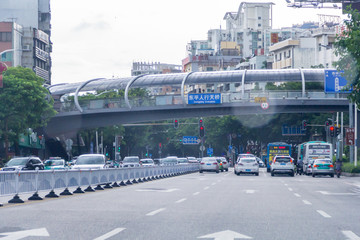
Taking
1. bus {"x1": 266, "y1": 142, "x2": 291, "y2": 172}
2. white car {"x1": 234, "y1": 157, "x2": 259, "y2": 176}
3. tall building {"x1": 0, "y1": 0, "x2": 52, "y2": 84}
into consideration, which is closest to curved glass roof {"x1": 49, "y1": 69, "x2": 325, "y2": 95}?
bus {"x1": 266, "y1": 142, "x2": 291, "y2": 172}

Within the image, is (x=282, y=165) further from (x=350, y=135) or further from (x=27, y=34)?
→ (x=27, y=34)

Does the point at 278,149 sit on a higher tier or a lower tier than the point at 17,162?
higher

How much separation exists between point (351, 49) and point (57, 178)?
12.1 metres

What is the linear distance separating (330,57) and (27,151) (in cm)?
4876

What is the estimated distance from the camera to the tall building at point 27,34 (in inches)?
3329

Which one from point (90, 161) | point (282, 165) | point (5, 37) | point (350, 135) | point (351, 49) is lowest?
point (282, 165)

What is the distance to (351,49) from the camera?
26.3 metres

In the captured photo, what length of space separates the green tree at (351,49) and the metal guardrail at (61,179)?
11.0 meters

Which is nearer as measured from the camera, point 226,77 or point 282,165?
point 282,165

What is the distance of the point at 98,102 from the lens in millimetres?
66625

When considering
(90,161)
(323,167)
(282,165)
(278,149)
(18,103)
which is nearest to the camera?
(90,161)

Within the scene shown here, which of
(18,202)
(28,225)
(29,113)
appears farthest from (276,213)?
(29,113)

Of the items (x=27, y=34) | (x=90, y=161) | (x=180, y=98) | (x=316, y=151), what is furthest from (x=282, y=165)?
(x=27, y=34)

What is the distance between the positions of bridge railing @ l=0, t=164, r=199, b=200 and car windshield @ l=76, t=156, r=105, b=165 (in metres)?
1.85
